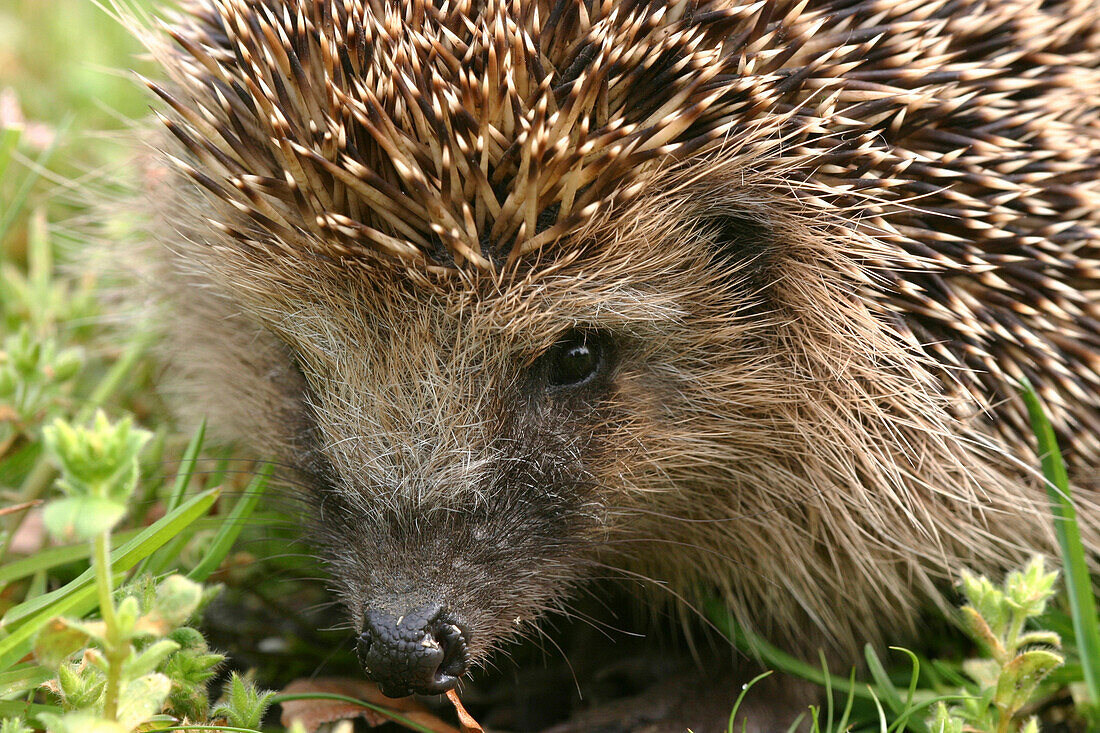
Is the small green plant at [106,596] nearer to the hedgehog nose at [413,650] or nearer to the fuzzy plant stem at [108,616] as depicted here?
the fuzzy plant stem at [108,616]

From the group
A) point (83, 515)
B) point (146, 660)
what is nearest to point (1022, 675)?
point (146, 660)

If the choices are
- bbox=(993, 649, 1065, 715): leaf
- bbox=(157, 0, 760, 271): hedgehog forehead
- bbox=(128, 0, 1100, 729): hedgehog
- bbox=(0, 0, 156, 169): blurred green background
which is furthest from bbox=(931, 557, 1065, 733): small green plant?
bbox=(0, 0, 156, 169): blurred green background

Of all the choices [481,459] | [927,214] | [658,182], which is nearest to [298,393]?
[481,459]

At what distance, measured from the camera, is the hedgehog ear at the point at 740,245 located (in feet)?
7.93

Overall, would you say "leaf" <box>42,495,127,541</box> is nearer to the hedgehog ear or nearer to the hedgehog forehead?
the hedgehog forehead

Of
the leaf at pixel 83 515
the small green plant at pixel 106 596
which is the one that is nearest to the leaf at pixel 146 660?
the small green plant at pixel 106 596

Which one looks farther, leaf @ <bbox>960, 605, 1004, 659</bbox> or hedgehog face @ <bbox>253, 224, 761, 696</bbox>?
hedgehog face @ <bbox>253, 224, 761, 696</bbox>

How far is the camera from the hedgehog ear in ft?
7.93

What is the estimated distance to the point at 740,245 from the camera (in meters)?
2.46

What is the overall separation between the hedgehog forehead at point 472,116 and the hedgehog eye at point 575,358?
27 cm

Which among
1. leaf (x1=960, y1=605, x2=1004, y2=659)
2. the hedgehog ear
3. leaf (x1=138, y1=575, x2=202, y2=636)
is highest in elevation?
the hedgehog ear

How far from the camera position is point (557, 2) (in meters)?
2.16

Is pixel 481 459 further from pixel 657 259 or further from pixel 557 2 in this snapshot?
pixel 557 2

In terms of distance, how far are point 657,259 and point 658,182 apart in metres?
0.17
